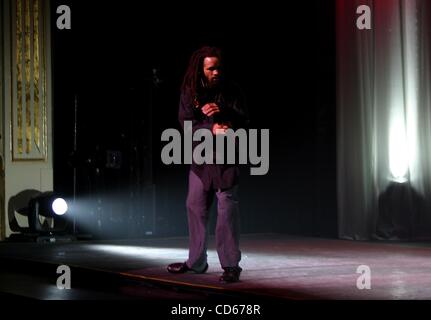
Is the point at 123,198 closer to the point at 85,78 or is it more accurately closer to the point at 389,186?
the point at 85,78

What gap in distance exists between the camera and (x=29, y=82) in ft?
27.9

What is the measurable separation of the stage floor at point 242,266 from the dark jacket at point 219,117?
0.54m

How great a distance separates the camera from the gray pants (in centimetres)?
466

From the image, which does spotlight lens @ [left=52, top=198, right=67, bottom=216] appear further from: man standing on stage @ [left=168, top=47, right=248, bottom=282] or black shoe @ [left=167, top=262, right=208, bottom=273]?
man standing on stage @ [left=168, top=47, right=248, bottom=282]

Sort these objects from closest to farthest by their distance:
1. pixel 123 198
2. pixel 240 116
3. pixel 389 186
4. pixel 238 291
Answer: pixel 238 291
pixel 240 116
pixel 389 186
pixel 123 198

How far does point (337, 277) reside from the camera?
15.8 ft

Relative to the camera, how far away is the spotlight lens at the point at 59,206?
7820mm

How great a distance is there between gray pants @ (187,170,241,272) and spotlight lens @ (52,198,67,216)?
3.12 metres

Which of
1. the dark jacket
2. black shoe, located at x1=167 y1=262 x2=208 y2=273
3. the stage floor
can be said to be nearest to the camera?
the stage floor

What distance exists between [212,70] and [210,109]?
227 millimetres

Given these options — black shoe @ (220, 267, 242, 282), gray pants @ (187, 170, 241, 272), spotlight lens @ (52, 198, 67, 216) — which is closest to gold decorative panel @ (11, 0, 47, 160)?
spotlight lens @ (52, 198, 67, 216)

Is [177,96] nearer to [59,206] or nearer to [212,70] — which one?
[59,206]

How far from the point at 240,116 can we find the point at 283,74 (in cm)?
350
